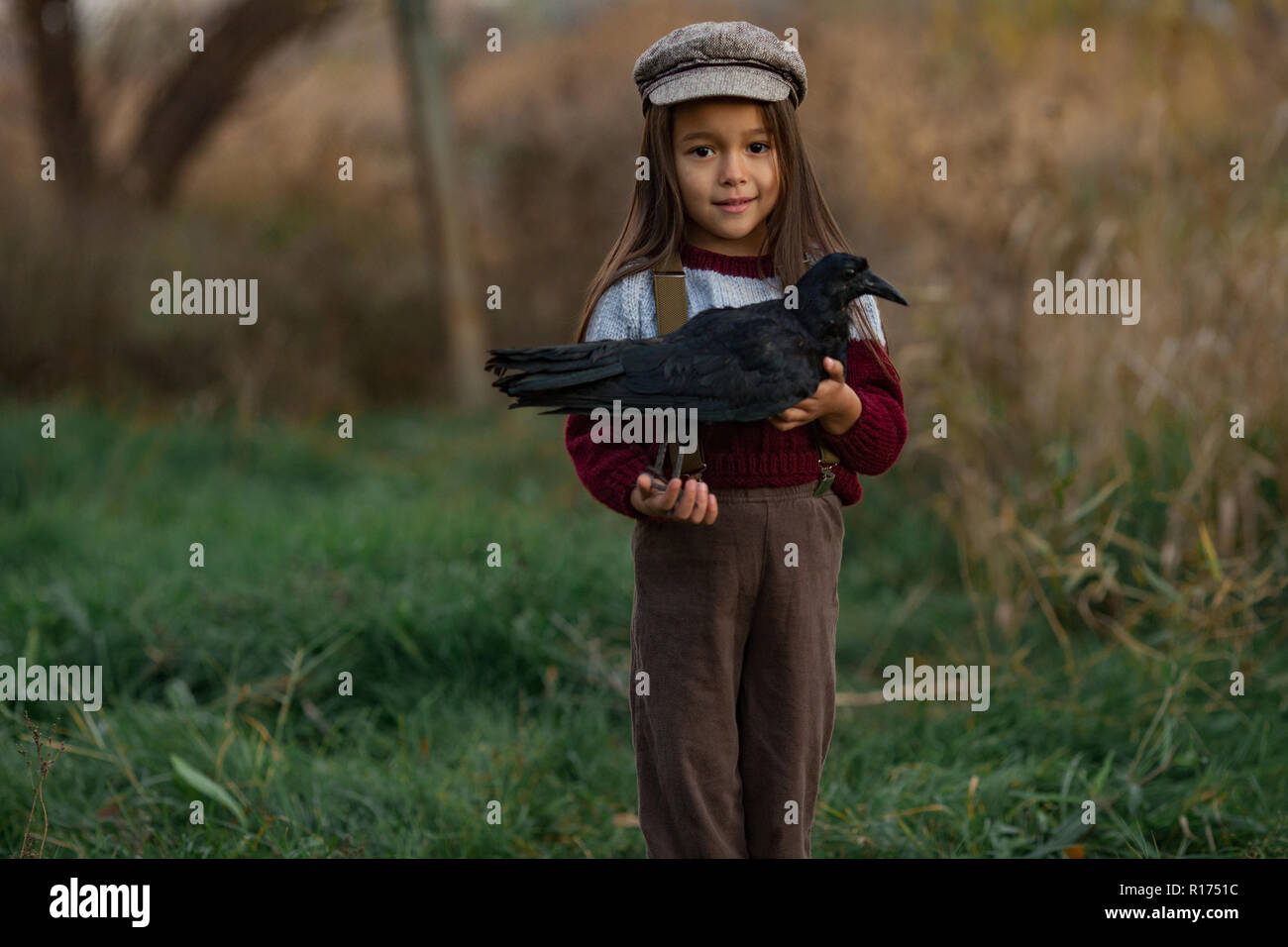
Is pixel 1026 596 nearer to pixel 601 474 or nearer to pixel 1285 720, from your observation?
pixel 1285 720

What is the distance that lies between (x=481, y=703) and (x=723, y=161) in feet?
6.75

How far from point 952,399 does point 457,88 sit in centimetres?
724

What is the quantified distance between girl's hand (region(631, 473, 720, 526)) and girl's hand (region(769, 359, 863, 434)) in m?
0.19

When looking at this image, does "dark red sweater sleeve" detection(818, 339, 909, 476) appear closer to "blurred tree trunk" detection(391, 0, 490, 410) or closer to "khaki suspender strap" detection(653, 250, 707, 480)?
"khaki suspender strap" detection(653, 250, 707, 480)

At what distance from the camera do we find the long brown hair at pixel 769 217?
2.28m

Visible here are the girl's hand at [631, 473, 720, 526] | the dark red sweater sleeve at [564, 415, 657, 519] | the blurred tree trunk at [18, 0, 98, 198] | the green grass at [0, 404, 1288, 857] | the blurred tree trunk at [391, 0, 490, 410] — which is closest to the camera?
the girl's hand at [631, 473, 720, 526]

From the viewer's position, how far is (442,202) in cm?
856

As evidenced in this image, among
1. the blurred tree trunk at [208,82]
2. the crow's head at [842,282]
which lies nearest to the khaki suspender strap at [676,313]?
the crow's head at [842,282]

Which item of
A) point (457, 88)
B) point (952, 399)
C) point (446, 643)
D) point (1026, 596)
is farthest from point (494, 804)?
point (457, 88)

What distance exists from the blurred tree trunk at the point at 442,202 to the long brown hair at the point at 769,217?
6.25 metres

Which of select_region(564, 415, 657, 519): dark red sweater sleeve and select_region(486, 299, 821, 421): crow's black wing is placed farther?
select_region(564, 415, 657, 519): dark red sweater sleeve

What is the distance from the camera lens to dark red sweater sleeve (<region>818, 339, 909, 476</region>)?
225cm

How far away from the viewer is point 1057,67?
293 inches

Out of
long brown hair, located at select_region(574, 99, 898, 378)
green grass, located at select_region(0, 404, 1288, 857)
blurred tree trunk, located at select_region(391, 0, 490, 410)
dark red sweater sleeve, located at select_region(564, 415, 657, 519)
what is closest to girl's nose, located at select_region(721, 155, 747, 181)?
long brown hair, located at select_region(574, 99, 898, 378)
